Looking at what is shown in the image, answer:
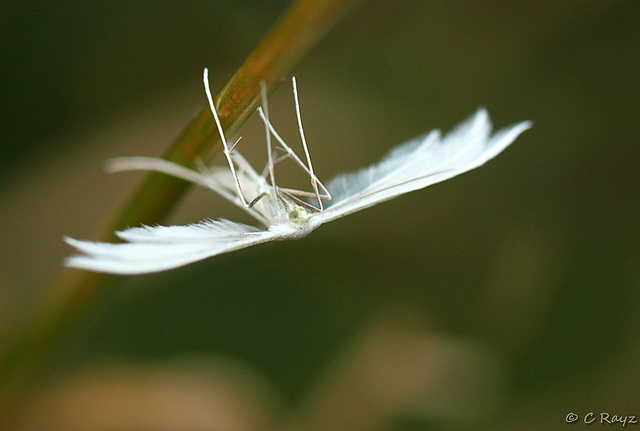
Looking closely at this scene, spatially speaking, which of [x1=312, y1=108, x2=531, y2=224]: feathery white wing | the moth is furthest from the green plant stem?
[x1=312, y1=108, x2=531, y2=224]: feathery white wing

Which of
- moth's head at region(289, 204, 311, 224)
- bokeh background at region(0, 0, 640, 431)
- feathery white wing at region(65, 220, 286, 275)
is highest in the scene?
bokeh background at region(0, 0, 640, 431)

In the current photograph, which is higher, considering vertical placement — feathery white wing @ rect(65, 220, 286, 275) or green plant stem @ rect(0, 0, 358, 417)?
green plant stem @ rect(0, 0, 358, 417)

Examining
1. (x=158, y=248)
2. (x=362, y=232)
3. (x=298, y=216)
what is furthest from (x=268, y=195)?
(x=362, y=232)

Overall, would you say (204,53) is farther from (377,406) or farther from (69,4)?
(377,406)

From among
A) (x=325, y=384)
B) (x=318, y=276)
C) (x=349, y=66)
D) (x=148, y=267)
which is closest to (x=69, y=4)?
(x=349, y=66)

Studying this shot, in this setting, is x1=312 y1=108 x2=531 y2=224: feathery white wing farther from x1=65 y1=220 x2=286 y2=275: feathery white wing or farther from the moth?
x1=65 y1=220 x2=286 y2=275: feathery white wing

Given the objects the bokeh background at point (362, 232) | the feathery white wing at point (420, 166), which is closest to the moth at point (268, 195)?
the feathery white wing at point (420, 166)

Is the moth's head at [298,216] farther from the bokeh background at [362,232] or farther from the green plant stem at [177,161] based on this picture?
the bokeh background at [362,232]
